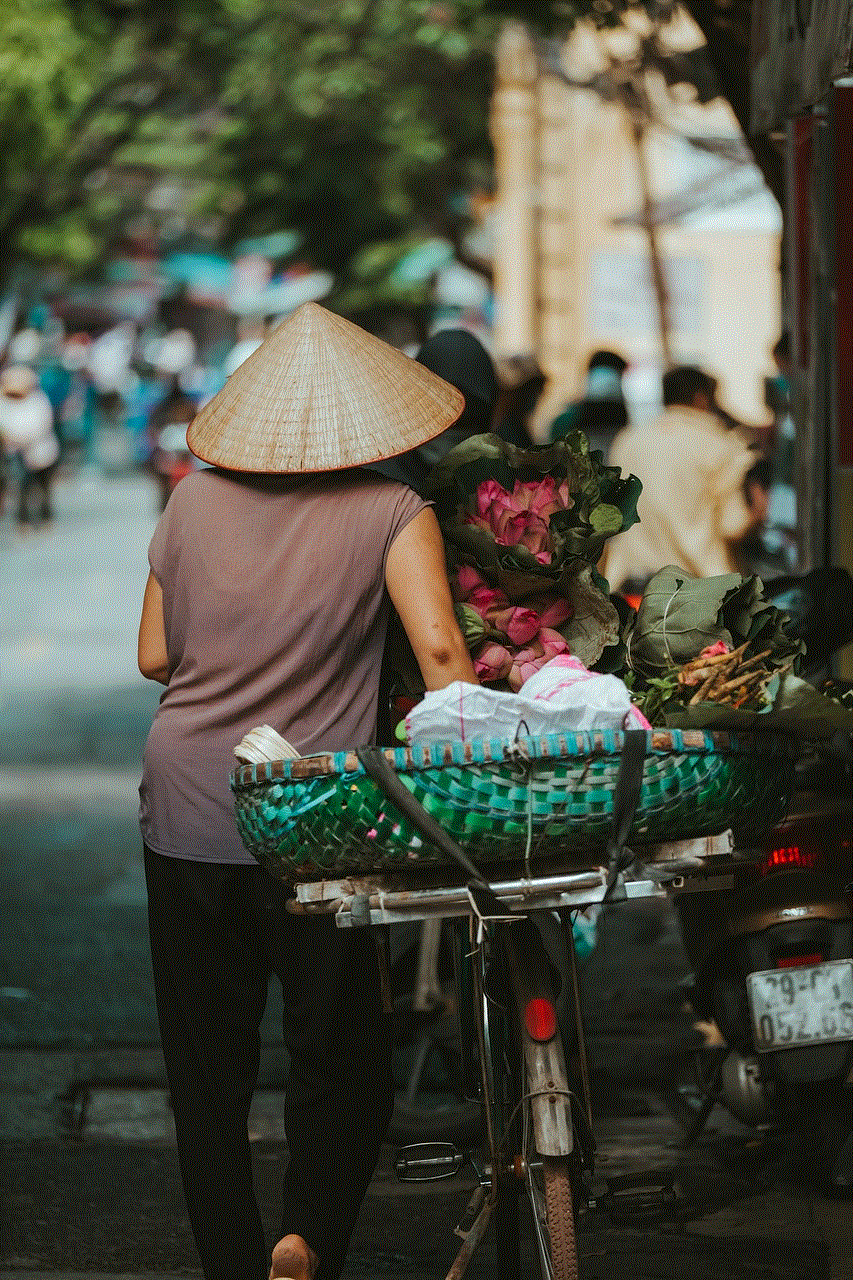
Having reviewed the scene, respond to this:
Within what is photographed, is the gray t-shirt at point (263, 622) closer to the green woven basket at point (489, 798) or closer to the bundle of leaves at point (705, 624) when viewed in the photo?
the green woven basket at point (489, 798)

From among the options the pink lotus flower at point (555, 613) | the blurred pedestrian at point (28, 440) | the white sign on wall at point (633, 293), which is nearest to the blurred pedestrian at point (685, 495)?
the pink lotus flower at point (555, 613)

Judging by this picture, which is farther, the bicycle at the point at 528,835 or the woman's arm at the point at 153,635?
the woman's arm at the point at 153,635

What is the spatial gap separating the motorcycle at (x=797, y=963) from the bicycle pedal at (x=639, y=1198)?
0.58 metres

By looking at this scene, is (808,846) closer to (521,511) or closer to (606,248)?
(521,511)

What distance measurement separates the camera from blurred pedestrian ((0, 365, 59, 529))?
21.7m

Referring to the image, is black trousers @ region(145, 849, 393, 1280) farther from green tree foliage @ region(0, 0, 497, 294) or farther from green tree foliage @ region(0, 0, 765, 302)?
green tree foliage @ region(0, 0, 765, 302)

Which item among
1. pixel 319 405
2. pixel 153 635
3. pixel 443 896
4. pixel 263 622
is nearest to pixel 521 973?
pixel 443 896

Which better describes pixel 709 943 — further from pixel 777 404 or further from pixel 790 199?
pixel 777 404

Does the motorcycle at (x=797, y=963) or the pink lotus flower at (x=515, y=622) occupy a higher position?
the pink lotus flower at (x=515, y=622)

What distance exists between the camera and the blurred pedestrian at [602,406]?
912 centimetres

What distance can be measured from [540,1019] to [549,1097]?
127mm

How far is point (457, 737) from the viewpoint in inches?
115

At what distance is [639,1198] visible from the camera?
3.39m

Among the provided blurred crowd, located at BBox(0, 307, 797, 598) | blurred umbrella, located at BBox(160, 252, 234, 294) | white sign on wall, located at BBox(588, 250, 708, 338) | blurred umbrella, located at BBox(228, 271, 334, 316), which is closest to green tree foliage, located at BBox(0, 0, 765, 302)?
blurred umbrella, located at BBox(228, 271, 334, 316)
